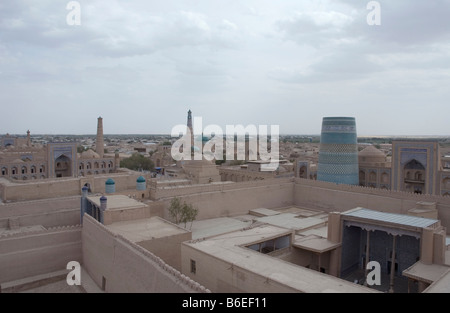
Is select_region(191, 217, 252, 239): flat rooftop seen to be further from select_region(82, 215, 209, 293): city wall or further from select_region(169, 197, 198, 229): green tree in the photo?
select_region(82, 215, 209, 293): city wall

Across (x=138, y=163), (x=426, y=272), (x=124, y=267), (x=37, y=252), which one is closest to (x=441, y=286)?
(x=426, y=272)

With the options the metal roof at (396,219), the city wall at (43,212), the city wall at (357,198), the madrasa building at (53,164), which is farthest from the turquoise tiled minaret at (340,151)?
the madrasa building at (53,164)

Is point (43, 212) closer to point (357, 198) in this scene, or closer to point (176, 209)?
point (176, 209)

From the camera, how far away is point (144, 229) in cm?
1242

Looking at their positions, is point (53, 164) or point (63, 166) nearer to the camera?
point (53, 164)

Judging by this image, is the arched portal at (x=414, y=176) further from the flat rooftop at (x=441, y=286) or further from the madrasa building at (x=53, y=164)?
the madrasa building at (x=53, y=164)

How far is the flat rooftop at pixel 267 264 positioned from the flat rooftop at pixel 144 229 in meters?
1.44

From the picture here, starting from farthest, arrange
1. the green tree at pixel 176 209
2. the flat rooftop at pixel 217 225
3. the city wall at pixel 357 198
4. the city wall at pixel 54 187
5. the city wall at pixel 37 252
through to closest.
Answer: the city wall at pixel 54 187 < the city wall at pixel 357 198 < the green tree at pixel 176 209 < the flat rooftop at pixel 217 225 < the city wall at pixel 37 252

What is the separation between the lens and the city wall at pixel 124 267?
7762mm

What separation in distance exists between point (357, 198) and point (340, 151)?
3752mm

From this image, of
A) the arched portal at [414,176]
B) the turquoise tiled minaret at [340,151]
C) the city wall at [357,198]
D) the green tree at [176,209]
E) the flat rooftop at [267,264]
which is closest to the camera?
the flat rooftop at [267,264]
